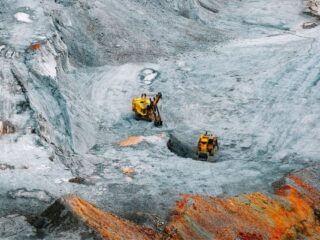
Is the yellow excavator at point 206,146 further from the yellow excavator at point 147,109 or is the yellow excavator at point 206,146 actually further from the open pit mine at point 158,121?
the yellow excavator at point 147,109

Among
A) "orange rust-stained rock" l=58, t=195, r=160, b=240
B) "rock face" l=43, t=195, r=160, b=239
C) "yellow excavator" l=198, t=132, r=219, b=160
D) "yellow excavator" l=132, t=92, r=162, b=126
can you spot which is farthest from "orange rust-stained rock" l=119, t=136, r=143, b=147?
"rock face" l=43, t=195, r=160, b=239

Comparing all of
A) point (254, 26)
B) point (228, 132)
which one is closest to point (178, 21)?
point (254, 26)

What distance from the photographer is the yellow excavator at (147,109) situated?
2648 centimetres

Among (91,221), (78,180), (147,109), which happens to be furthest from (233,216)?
(147,109)

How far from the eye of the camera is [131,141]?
79.2 ft

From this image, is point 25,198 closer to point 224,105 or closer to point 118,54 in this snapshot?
point 224,105

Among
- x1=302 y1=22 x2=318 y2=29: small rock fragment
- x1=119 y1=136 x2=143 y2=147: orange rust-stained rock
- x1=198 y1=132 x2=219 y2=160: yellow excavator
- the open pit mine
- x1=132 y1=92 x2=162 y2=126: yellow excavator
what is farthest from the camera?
x1=302 y1=22 x2=318 y2=29: small rock fragment

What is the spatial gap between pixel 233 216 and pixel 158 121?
10784 mm

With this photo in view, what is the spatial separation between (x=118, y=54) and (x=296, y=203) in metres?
18.1

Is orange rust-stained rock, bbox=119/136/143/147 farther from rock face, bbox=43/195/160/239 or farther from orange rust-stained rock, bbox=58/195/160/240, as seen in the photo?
rock face, bbox=43/195/160/239

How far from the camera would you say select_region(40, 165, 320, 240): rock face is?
45.6 feet

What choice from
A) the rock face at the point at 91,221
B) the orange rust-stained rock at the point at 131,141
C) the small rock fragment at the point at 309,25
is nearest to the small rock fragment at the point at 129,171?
the orange rust-stained rock at the point at 131,141

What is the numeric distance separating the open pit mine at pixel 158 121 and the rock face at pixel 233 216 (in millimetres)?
51

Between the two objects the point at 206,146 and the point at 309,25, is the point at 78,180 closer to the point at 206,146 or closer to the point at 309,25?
the point at 206,146
